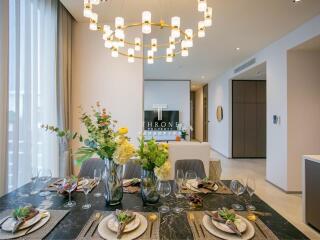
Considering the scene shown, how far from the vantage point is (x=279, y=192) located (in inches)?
149

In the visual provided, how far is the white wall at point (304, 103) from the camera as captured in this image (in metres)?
3.70

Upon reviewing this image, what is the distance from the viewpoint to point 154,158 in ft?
4.51

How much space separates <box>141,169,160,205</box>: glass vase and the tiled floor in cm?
222

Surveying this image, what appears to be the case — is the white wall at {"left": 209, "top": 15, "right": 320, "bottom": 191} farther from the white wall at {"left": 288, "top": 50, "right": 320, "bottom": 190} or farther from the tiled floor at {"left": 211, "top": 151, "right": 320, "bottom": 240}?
the tiled floor at {"left": 211, "top": 151, "right": 320, "bottom": 240}

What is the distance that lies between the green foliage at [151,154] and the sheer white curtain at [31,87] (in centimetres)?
161

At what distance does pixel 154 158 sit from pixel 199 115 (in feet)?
33.2

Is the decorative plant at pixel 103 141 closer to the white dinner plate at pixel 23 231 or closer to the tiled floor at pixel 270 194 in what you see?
the white dinner plate at pixel 23 231

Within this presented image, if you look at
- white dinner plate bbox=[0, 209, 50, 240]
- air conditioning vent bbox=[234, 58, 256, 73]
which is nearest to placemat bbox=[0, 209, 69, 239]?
white dinner plate bbox=[0, 209, 50, 240]

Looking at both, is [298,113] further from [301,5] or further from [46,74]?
[46,74]

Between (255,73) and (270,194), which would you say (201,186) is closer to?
(270,194)

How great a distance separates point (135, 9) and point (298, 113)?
3339mm

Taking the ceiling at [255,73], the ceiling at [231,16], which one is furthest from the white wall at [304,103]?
the ceiling at [255,73]

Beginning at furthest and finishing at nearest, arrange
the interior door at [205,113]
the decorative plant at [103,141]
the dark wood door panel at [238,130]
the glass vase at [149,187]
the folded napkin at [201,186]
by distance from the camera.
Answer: the interior door at [205,113], the dark wood door panel at [238,130], the folded napkin at [201,186], the glass vase at [149,187], the decorative plant at [103,141]

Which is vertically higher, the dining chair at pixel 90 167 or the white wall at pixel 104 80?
the white wall at pixel 104 80
